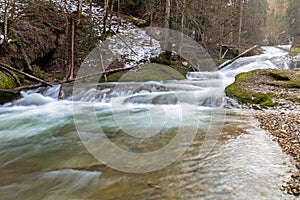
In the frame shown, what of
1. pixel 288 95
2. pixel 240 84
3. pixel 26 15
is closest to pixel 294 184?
pixel 288 95

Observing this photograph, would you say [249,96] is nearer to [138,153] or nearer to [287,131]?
[287,131]

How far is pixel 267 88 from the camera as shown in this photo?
6.94 metres

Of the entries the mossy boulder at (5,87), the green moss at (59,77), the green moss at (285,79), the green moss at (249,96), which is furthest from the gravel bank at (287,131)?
the green moss at (59,77)

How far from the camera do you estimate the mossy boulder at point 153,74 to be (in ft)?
34.9

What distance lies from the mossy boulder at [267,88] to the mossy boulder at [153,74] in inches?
153

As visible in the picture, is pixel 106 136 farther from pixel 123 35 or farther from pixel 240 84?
pixel 123 35

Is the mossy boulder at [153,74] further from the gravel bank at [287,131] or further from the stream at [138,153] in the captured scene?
the gravel bank at [287,131]

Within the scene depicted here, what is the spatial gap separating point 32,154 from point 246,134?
356 centimetres

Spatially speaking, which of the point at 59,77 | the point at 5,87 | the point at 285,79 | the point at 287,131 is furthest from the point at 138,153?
the point at 59,77

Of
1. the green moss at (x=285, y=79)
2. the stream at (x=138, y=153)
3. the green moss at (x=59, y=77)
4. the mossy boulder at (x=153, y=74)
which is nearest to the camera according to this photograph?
the stream at (x=138, y=153)

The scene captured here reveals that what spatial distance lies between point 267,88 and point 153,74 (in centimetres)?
529

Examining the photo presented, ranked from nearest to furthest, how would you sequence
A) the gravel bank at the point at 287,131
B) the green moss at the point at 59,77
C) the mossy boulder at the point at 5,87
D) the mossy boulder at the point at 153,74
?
the gravel bank at the point at 287,131 → the mossy boulder at the point at 5,87 → the green moss at the point at 59,77 → the mossy boulder at the point at 153,74

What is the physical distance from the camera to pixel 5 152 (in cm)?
379

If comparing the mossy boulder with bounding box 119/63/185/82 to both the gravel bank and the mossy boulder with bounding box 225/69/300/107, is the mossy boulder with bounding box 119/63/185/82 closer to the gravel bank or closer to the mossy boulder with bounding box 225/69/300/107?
the mossy boulder with bounding box 225/69/300/107
